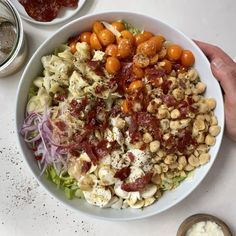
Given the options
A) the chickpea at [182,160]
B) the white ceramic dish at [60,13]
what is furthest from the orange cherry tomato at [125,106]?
the white ceramic dish at [60,13]

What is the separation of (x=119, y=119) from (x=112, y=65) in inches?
6.5

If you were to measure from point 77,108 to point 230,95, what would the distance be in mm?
472

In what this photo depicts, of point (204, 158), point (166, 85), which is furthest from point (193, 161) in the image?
point (166, 85)

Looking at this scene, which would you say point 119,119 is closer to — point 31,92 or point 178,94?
point 178,94

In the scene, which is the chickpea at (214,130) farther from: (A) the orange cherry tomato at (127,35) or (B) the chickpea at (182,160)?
(A) the orange cherry tomato at (127,35)

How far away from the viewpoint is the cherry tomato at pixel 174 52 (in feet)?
4.60

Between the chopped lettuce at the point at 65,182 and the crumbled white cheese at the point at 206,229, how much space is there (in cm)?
38

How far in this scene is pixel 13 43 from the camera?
4.85 feet

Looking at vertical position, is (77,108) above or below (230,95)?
below

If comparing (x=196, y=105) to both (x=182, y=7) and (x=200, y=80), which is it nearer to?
(x=200, y=80)

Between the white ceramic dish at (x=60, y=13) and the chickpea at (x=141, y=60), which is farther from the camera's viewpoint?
the white ceramic dish at (x=60, y=13)

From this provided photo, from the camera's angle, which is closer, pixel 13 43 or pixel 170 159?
pixel 170 159

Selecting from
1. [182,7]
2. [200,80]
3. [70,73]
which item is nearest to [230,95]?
[200,80]

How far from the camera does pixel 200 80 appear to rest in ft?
4.74
